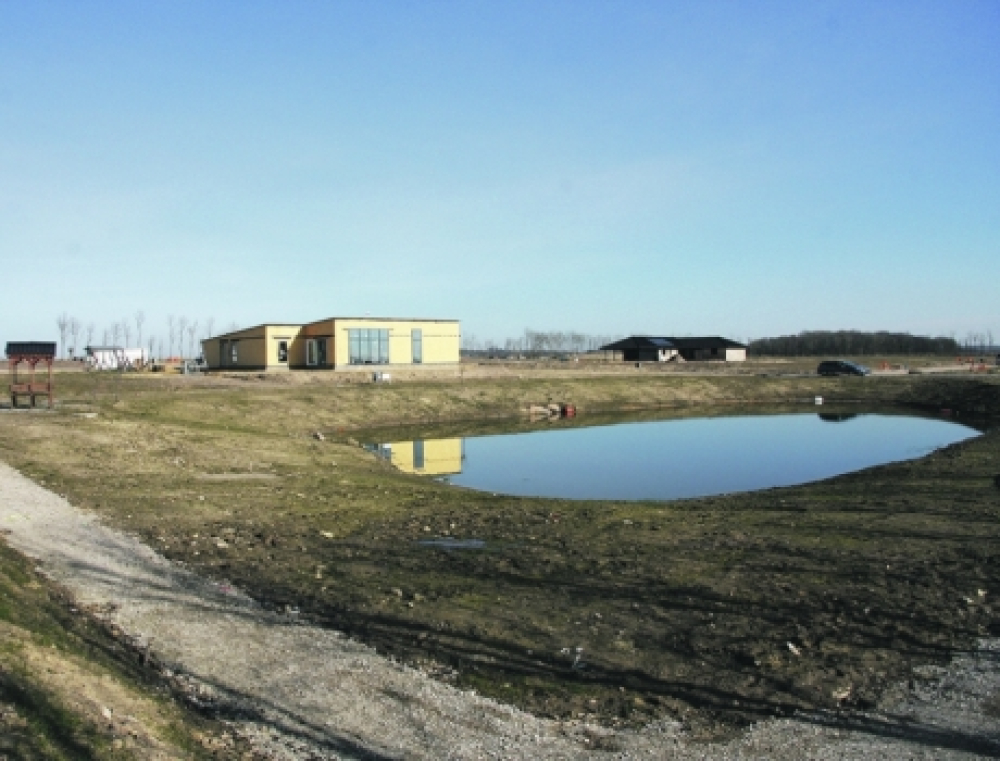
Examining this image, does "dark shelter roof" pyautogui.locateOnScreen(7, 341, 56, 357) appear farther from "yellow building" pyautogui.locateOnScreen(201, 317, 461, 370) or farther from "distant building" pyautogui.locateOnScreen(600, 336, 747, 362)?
"distant building" pyautogui.locateOnScreen(600, 336, 747, 362)

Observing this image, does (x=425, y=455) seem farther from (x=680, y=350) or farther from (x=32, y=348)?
(x=680, y=350)

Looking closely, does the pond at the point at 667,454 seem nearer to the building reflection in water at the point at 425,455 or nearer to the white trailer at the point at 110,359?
the building reflection in water at the point at 425,455

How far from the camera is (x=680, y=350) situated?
132 metres

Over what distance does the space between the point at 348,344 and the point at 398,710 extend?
65542 mm

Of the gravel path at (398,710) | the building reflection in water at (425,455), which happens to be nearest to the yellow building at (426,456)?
the building reflection in water at (425,455)

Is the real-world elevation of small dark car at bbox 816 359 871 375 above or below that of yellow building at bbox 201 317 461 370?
below

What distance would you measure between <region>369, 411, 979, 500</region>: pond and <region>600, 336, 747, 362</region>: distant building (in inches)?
2852

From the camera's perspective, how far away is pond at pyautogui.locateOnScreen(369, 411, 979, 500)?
95.0 ft

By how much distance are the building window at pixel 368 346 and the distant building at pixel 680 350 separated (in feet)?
198

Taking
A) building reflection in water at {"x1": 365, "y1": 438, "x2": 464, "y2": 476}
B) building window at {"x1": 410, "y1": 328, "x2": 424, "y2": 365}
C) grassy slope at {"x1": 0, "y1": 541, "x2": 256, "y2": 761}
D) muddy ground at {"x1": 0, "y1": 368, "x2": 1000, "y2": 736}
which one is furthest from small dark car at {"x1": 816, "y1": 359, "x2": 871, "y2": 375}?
grassy slope at {"x1": 0, "y1": 541, "x2": 256, "y2": 761}

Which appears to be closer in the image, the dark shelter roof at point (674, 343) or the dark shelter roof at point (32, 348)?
the dark shelter roof at point (32, 348)

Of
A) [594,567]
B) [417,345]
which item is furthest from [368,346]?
[594,567]

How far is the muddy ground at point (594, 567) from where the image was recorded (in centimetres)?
895

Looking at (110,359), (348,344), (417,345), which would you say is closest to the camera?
(348,344)
